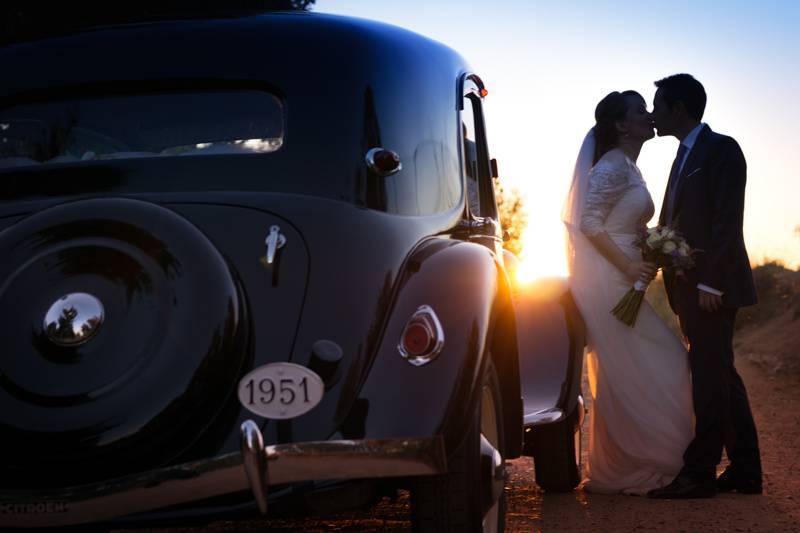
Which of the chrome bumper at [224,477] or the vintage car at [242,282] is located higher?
the vintage car at [242,282]

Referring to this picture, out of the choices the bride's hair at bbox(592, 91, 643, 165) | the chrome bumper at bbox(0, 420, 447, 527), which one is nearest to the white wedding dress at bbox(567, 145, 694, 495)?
the bride's hair at bbox(592, 91, 643, 165)

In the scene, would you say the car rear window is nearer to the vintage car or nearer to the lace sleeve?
the vintage car

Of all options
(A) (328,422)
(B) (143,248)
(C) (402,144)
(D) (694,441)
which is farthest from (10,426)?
(D) (694,441)

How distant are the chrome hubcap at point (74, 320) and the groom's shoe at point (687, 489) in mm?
3778

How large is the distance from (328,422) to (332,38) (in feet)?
5.20

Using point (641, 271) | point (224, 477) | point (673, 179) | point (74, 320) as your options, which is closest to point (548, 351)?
point (641, 271)

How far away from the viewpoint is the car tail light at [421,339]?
3.25 meters

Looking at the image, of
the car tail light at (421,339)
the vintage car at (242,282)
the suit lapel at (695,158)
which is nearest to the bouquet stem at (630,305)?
the suit lapel at (695,158)

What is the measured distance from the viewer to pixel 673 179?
6363 mm

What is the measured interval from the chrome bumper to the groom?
10.9 feet

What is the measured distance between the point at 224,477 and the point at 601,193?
4.02 metres

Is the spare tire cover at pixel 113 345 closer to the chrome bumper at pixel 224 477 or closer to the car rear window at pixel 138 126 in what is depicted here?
the chrome bumper at pixel 224 477

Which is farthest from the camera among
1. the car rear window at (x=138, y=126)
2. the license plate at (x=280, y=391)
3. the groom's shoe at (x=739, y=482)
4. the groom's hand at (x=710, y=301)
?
the groom's shoe at (x=739, y=482)

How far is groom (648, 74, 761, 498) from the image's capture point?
5992 mm
